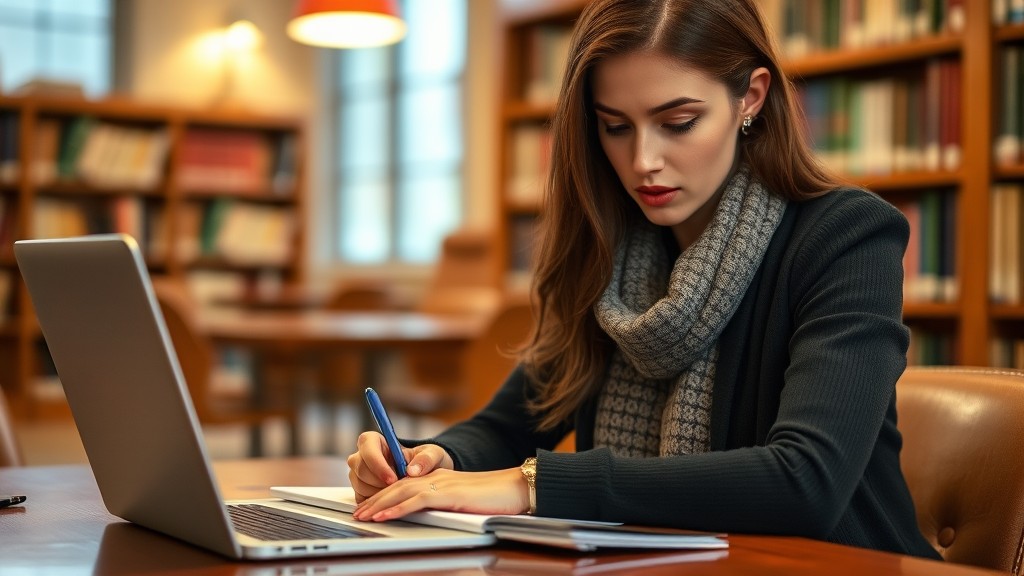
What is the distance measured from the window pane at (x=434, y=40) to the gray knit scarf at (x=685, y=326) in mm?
6169

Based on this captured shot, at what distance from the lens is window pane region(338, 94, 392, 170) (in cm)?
818

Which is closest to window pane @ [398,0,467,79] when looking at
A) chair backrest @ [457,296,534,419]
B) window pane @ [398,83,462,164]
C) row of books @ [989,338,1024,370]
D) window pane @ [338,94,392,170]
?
window pane @ [398,83,462,164]

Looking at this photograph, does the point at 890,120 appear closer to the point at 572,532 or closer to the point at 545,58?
the point at 545,58

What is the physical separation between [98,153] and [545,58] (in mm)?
3225

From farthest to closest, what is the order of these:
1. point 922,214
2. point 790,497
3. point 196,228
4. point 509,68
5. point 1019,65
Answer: point 196,228 < point 509,68 < point 922,214 < point 1019,65 < point 790,497

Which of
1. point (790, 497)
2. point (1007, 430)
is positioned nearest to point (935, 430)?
point (1007, 430)

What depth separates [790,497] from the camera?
3.39 feet

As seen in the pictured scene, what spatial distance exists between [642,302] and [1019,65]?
88.1 inches

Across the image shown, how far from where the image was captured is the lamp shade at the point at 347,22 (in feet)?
12.5

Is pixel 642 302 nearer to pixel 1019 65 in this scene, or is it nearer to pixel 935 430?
pixel 935 430

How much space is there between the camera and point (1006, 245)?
Result: 323 cm

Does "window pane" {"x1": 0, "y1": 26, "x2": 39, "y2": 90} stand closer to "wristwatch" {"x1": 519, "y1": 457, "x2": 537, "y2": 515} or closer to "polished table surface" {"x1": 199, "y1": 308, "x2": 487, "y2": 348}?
"polished table surface" {"x1": 199, "y1": 308, "x2": 487, "y2": 348}

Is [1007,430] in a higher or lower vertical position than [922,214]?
lower

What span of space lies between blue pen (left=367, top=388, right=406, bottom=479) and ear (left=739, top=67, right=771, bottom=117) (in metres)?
0.57
